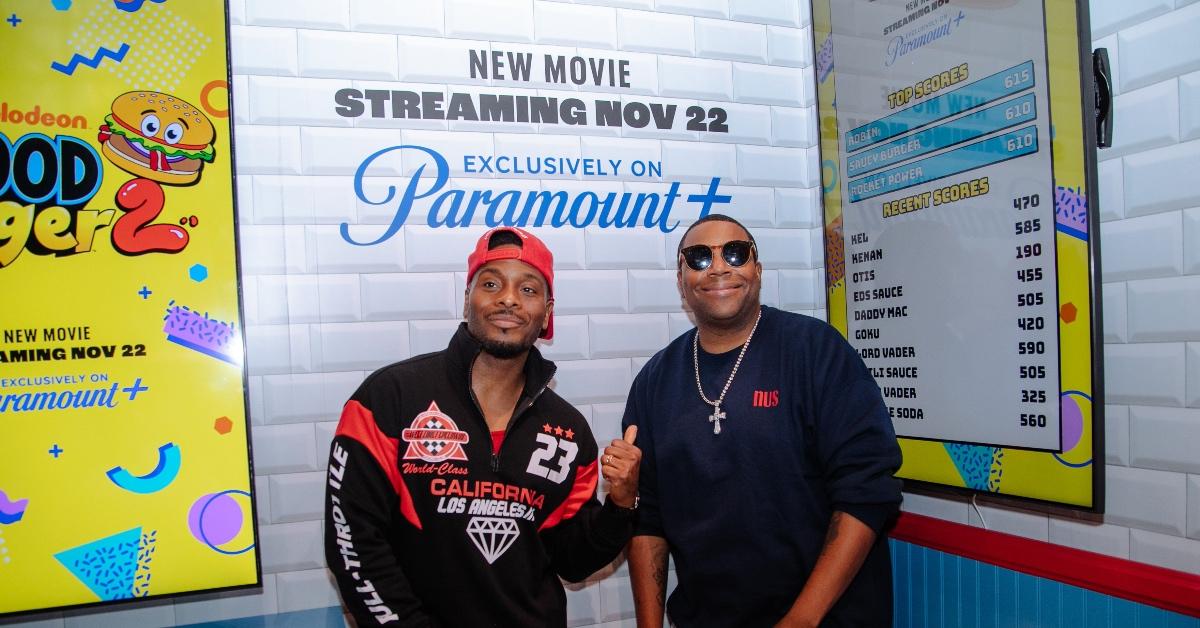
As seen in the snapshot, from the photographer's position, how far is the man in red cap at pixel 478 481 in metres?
1.88

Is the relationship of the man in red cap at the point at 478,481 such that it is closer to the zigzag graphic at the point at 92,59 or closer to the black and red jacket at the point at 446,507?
the black and red jacket at the point at 446,507

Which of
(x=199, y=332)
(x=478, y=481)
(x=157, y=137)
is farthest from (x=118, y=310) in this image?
(x=478, y=481)

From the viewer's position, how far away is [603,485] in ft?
8.59

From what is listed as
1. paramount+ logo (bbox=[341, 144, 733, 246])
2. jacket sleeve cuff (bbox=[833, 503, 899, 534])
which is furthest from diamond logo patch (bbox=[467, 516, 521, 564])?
paramount+ logo (bbox=[341, 144, 733, 246])

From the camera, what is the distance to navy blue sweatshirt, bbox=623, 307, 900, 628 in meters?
1.95

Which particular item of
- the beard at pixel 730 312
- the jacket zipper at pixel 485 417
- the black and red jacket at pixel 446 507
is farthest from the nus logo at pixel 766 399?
the jacket zipper at pixel 485 417

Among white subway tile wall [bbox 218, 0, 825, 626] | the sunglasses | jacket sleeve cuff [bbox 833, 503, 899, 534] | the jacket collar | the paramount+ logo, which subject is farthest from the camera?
the paramount+ logo

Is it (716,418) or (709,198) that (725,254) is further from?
(709,198)

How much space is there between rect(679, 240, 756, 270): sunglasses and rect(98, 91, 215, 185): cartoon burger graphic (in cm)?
139

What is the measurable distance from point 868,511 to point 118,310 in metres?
2.03

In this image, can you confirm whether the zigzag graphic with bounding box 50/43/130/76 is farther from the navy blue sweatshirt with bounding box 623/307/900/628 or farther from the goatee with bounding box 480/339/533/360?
the navy blue sweatshirt with bounding box 623/307/900/628

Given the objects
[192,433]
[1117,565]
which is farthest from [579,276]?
[1117,565]

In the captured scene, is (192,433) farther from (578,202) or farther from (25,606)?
(578,202)

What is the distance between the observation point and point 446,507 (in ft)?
6.33
